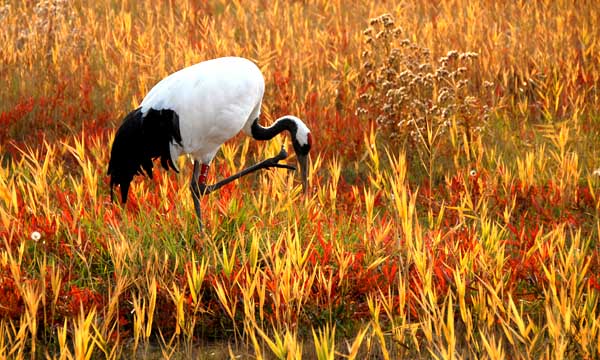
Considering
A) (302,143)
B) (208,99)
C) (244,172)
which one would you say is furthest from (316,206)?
(208,99)

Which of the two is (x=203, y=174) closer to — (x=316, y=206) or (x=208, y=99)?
(x=208, y=99)

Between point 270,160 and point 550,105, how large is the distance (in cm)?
272

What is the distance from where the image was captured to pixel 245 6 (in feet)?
30.7

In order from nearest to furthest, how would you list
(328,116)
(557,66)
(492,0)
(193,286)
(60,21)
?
(193,286) < (328,116) < (557,66) < (60,21) < (492,0)

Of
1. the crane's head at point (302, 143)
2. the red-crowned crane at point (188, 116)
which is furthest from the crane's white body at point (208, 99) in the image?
the crane's head at point (302, 143)

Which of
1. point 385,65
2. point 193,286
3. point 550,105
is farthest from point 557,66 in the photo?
point 193,286

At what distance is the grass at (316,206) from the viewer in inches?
138

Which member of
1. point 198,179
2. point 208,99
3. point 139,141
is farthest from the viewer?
point 198,179

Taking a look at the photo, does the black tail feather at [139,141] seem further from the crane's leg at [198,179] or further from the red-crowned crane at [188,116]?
the crane's leg at [198,179]

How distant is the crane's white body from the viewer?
4.73m

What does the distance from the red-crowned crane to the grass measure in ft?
0.56

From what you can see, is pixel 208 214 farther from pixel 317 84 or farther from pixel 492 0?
pixel 492 0

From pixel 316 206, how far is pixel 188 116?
2.69 ft

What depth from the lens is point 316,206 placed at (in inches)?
187
